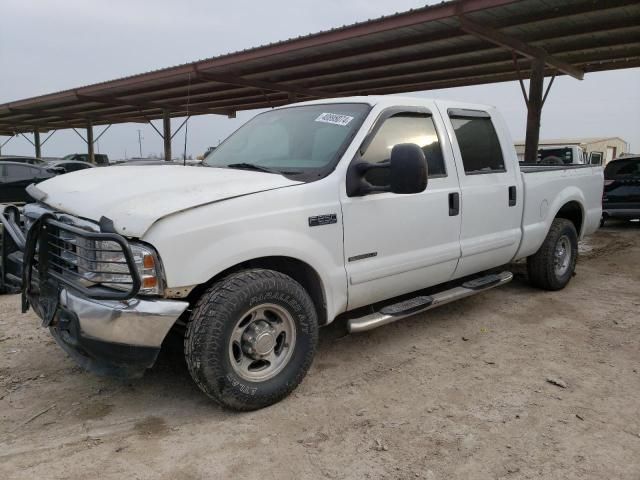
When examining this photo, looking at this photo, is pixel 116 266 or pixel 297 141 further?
pixel 297 141

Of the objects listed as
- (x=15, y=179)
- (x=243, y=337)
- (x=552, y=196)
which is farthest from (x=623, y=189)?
(x=15, y=179)

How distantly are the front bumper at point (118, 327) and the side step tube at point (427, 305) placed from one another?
1.25 meters

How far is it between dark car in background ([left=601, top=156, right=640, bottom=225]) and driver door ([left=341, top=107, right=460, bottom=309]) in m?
7.56

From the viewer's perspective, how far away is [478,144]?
4.35 m

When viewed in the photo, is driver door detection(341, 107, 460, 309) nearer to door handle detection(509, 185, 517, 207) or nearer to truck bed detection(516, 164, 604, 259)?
door handle detection(509, 185, 517, 207)

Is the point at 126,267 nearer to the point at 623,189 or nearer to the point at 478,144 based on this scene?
the point at 478,144

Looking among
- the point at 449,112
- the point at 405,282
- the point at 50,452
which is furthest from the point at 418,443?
the point at 449,112

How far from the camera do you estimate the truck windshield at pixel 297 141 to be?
3350 millimetres

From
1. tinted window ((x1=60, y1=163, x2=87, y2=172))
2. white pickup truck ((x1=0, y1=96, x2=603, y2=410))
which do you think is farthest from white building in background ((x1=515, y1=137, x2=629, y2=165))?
white pickup truck ((x1=0, y1=96, x2=603, y2=410))

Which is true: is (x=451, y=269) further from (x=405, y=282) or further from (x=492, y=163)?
(x=492, y=163)

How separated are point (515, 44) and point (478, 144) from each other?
260 inches

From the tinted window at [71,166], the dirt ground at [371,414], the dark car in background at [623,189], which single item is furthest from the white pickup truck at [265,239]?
the tinted window at [71,166]

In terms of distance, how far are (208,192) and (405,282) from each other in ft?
5.52

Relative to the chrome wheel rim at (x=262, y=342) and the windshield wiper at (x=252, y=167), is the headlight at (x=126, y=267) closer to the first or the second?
the chrome wheel rim at (x=262, y=342)
